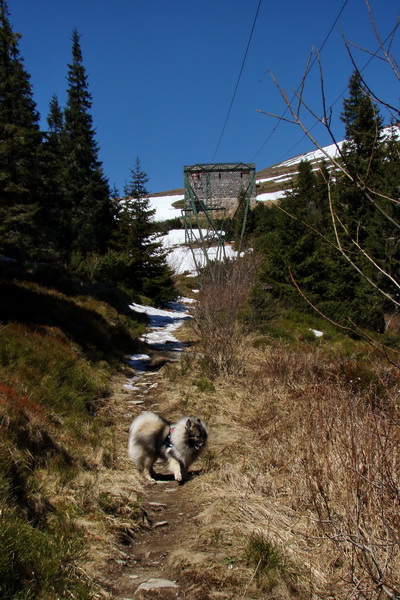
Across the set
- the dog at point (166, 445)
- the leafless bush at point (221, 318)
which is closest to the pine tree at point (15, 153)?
the leafless bush at point (221, 318)

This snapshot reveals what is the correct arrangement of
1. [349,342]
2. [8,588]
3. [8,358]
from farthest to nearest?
[349,342] → [8,358] → [8,588]

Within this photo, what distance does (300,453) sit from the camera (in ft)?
14.8

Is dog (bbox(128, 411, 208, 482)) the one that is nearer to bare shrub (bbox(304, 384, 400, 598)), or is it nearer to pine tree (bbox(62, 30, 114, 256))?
bare shrub (bbox(304, 384, 400, 598))

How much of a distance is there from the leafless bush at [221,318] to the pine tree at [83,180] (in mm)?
20309

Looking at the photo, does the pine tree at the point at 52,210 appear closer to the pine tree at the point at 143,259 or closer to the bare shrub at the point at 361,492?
the pine tree at the point at 143,259

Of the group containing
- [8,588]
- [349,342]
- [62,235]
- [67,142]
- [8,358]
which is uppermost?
[67,142]

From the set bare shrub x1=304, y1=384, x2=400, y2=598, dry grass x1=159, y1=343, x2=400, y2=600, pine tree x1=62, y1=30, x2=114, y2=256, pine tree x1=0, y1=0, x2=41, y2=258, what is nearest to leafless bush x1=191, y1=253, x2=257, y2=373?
dry grass x1=159, y1=343, x2=400, y2=600

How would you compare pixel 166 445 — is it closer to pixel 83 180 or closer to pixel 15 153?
pixel 15 153

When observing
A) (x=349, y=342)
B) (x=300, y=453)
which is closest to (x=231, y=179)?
(x=349, y=342)

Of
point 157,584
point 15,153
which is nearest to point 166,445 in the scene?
point 157,584

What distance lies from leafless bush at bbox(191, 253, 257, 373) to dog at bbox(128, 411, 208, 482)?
4.14 m

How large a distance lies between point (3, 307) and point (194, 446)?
559 cm

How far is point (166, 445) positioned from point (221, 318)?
4.91 meters

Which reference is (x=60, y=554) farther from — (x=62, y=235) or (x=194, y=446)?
(x=62, y=235)
